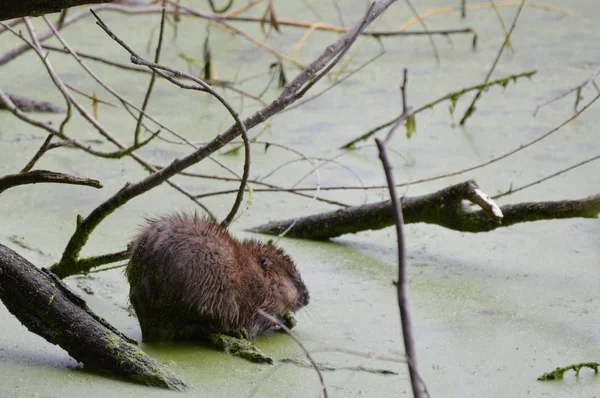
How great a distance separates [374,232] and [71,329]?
6.03 ft

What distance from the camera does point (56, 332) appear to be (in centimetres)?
223

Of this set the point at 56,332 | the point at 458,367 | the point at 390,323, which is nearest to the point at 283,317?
the point at 390,323

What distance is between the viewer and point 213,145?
255cm

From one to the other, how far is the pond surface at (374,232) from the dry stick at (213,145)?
0.65ft

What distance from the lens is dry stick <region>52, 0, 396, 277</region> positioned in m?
2.48

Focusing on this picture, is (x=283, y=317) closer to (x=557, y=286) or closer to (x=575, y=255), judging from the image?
(x=557, y=286)

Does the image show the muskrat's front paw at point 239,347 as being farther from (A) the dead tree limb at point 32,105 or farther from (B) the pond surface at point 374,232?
(A) the dead tree limb at point 32,105

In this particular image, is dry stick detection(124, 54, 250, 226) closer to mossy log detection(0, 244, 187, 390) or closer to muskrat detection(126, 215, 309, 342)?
muskrat detection(126, 215, 309, 342)

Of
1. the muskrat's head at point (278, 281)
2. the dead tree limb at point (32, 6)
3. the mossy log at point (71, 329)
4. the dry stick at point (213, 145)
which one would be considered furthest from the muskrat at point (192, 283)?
the dead tree limb at point (32, 6)

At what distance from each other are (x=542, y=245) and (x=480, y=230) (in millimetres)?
346

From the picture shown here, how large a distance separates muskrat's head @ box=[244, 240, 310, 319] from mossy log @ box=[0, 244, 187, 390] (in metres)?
0.57

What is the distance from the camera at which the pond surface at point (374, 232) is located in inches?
94.9

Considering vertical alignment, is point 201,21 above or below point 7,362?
above

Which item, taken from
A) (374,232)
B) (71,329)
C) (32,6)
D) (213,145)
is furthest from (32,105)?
(32,6)
